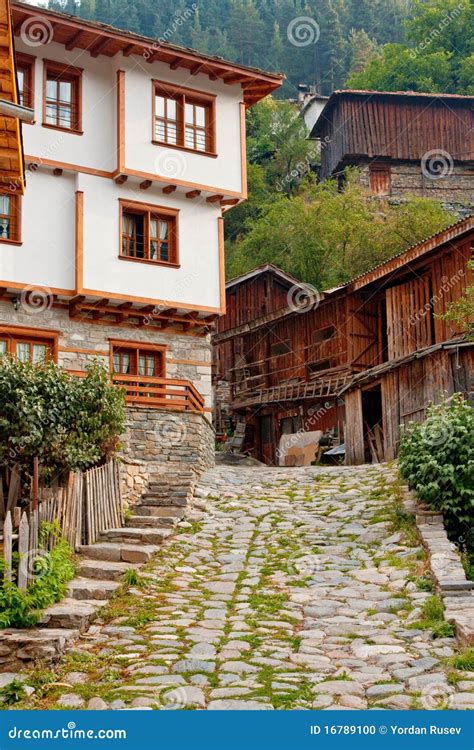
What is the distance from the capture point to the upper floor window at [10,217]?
1905 cm

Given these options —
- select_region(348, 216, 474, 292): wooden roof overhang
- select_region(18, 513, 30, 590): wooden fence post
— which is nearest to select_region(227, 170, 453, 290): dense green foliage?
select_region(348, 216, 474, 292): wooden roof overhang

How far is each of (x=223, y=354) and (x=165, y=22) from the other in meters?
49.3

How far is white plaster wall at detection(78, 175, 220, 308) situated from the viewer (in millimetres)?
19859

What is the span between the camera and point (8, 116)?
1027 centimetres

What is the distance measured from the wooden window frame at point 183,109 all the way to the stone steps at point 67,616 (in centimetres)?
1334

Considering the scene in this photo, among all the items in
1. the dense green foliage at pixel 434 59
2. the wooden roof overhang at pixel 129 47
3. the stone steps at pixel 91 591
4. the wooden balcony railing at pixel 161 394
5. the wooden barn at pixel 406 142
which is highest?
the dense green foliage at pixel 434 59

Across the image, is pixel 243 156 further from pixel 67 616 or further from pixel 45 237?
pixel 67 616

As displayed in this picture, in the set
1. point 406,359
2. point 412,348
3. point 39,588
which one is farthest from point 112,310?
point 39,588

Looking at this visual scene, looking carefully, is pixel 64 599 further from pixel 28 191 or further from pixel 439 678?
pixel 28 191

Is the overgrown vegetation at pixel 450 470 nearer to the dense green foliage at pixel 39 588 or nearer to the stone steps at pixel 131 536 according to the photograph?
the stone steps at pixel 131 536

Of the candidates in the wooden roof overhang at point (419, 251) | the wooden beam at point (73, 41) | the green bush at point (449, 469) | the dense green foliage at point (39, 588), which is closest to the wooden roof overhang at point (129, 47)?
the wooden beam at point (73, 41)

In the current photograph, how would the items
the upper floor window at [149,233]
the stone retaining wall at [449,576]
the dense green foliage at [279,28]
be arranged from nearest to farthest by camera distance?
1. the stone retaining wall at [449,576]
2. the upper floor window at [149,233]
3. the dense green foliage at [279,28]

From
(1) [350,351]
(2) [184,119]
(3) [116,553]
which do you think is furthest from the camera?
(1) [350,351]

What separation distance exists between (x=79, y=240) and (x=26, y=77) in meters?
3.75
